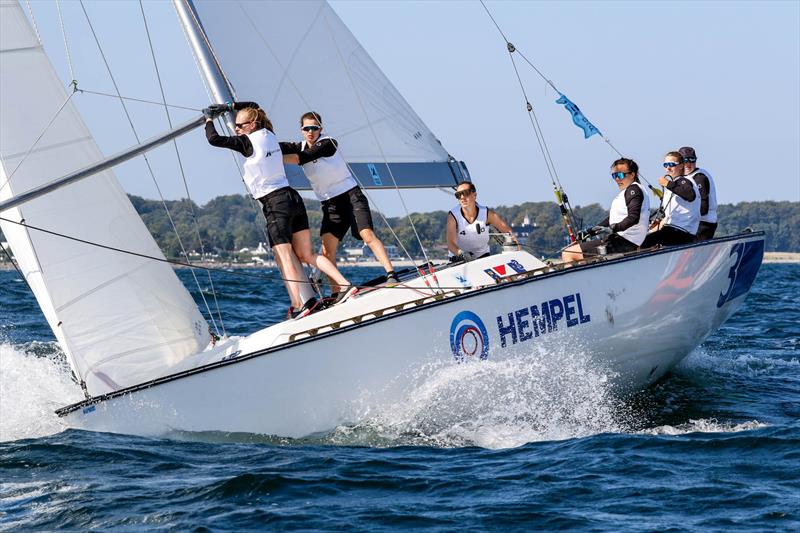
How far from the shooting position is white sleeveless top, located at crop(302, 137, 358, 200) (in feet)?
24.2

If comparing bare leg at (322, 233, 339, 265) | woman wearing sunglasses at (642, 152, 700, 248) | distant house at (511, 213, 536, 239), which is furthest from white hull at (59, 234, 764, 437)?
distant house at (511, 213, 536, 239)

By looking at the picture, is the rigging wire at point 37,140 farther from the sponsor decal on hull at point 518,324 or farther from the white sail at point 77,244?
the sponsor decal on hull at point 518,324

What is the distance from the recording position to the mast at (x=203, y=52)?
7.54 meters

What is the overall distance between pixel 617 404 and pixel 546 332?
Result: 3.12ft

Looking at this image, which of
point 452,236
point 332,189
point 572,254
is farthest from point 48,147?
point 572,254

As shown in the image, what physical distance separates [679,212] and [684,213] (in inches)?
1.4

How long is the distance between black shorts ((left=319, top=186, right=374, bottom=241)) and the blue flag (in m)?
2.17

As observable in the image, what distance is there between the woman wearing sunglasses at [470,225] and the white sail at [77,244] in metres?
1.94

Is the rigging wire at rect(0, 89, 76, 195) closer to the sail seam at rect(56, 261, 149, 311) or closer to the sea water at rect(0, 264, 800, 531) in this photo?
the sail seam at rect(56, 261, 149, 311)

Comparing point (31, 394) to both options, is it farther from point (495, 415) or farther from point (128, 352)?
point (495, 415)

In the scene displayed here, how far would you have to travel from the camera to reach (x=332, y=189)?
7449 millimetres

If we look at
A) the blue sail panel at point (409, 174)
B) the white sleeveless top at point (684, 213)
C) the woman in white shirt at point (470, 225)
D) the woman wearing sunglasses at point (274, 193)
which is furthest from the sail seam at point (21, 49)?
the white sleeveless top at point (684, 213)

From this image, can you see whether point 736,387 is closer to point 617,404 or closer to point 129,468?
point 617,404

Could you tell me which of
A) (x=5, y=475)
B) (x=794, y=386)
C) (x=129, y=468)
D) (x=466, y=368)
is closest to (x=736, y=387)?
(x=794, y=386)
